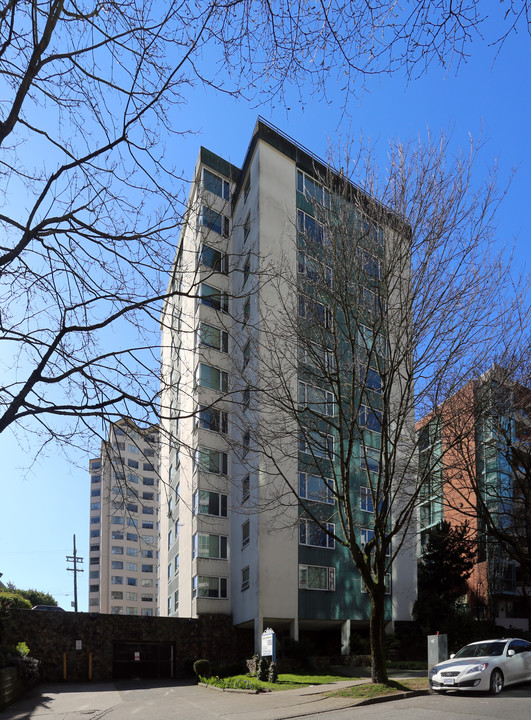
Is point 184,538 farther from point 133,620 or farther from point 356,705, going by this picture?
point 356,705

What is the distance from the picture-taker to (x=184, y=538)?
38.7 metres

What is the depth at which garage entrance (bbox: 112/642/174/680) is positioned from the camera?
108 ft

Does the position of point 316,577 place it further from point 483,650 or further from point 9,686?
point 483,650

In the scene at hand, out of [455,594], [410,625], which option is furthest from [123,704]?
[455,594]

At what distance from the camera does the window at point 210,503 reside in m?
35.4

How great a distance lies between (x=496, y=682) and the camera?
15391mm

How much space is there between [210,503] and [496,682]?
22272 mm

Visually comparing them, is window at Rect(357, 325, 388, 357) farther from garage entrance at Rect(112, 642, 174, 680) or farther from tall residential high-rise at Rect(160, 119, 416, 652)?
garage entrance at Rect(112, 642, 174, 680)

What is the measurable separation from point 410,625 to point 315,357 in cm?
2362

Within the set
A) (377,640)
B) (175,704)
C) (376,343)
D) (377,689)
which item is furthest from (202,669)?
(376,343)

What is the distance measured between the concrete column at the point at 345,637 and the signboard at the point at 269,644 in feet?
34.0

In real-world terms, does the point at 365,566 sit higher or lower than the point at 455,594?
→ higher

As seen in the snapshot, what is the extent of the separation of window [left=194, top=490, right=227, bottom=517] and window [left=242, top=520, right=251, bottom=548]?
229cm

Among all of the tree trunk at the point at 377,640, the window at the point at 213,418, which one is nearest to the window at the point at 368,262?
the window at the point at 213,418
